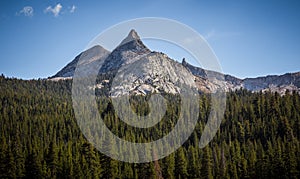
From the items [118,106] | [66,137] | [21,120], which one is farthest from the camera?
[118,106]

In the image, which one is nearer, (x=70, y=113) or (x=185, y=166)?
(x=185, y=166)

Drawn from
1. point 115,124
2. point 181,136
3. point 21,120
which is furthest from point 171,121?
point 21,120

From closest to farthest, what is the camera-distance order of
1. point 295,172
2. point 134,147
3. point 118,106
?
point 295,172, point 134,147, point 118,106

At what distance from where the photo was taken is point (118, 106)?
175250 millimetres

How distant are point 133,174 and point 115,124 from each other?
58.2 meters

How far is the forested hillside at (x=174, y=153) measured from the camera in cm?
7406

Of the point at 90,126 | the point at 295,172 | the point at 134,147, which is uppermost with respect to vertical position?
the point at 90,126

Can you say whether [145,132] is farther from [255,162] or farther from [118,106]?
[255,162]

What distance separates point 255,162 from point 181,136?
201 ft

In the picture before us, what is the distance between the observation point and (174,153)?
106 m

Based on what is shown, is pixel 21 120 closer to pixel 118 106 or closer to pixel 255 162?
pixel 118 106

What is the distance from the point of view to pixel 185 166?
84.0 metres

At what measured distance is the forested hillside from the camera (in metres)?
74.1

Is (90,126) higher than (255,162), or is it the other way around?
(90,126)
